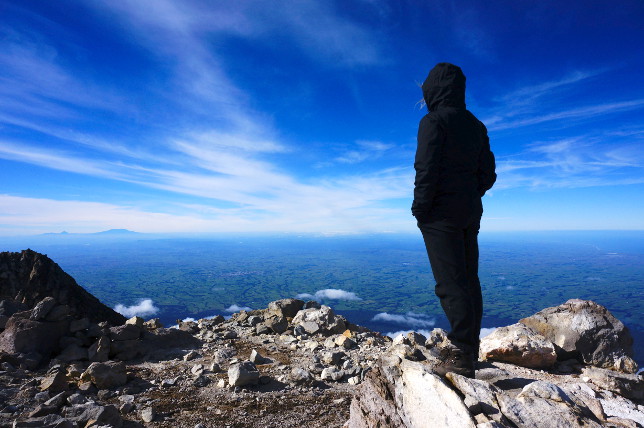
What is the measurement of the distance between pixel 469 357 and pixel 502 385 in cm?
69

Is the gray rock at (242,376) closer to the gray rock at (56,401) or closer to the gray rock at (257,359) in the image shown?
the gray rock at (257,359)

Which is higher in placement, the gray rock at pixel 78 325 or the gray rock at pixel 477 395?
the gray rock at pixel 477 395

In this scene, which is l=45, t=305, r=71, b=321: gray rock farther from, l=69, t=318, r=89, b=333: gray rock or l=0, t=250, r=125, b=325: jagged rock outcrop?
l=0, t=250, r=125, b=325: jagged rock outcrop

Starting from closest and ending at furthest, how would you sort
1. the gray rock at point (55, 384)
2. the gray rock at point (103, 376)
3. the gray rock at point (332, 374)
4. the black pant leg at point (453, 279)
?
the black pant leg at point (453, 279), the gray rock at point (55, 384), the gray rock at point (103, 376), the gray rock at point (332, 374)

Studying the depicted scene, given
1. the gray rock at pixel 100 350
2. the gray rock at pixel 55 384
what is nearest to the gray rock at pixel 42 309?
the gray rock at pixel 100 350

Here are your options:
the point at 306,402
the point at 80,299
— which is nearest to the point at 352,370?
the point at 306,402

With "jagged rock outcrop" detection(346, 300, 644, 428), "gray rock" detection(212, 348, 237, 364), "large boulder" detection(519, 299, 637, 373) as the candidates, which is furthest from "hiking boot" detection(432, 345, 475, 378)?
"gray rock" detection(212, 348, 237, 364)

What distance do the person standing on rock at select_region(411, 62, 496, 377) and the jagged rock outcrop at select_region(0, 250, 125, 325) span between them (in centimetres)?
→ 1277

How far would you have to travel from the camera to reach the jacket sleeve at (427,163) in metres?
4.12

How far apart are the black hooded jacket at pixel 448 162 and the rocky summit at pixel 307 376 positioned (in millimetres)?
1856

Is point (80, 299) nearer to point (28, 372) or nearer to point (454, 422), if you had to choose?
point (28, 372)

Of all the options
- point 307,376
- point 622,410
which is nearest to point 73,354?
point 307,376

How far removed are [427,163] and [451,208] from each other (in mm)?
721

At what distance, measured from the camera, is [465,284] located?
4246 millimetres
